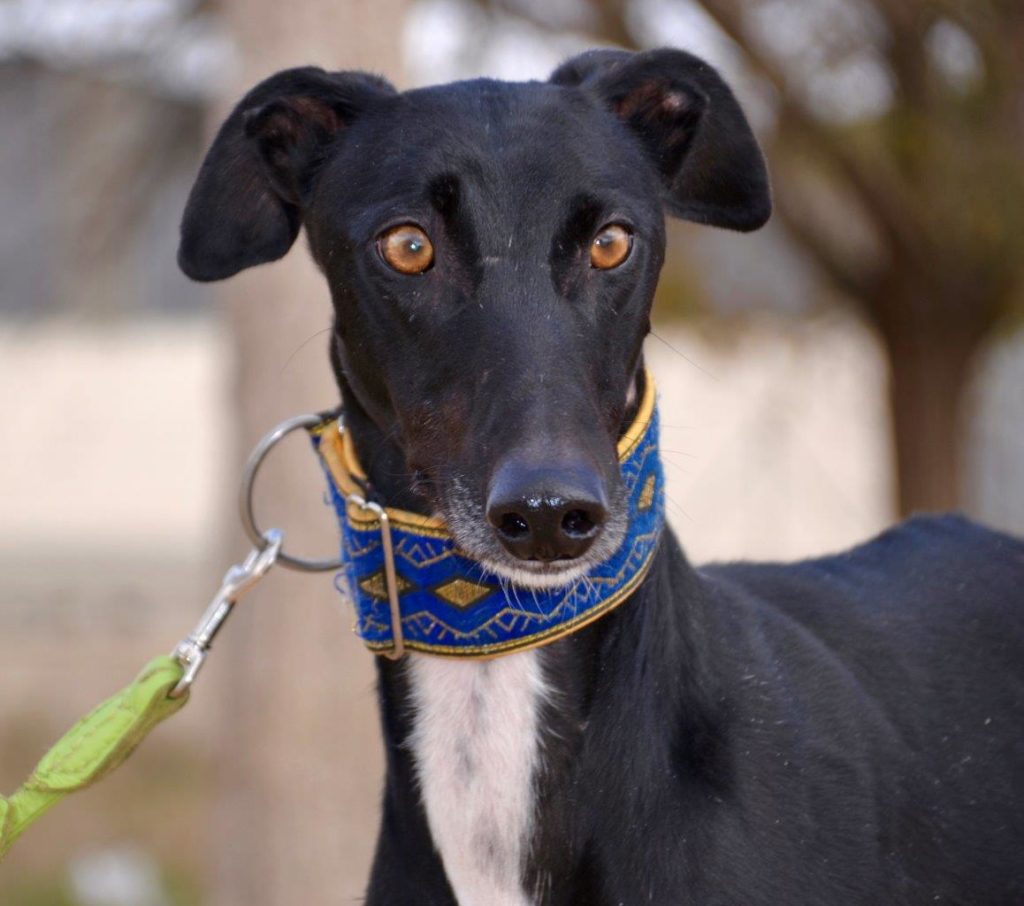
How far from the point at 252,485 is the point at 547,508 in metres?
0.90

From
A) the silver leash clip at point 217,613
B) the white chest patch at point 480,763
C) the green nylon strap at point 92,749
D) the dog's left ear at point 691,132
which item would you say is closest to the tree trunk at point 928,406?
the dog's left ear at point 691,132

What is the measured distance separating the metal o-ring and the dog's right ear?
0.31 metres

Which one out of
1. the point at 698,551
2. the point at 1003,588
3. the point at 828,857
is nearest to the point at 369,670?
the point at 1003,588

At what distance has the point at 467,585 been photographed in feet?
8.48

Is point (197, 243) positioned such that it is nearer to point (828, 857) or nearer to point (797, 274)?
point (828, 857)

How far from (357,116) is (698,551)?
10547 mm

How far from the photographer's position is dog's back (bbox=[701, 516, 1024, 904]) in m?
2.50

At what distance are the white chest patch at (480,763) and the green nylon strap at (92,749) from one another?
476mm

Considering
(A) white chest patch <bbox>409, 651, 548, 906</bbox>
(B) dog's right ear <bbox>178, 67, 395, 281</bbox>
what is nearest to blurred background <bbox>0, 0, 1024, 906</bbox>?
(B) dog's right ear <bbox>178, 67, 395, 281</bbox>

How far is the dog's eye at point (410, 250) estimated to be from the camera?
257 centimetres

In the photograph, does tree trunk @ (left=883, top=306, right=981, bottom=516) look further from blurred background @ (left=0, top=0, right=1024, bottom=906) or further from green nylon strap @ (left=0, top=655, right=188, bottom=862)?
green nylon strap @ (left=0, top=655, right=188, bottom=862)

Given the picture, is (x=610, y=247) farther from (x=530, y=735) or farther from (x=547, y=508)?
(x=530, y=735)

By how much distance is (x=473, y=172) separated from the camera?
256 cm

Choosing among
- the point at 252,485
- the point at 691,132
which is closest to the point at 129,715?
the point at 252,485
